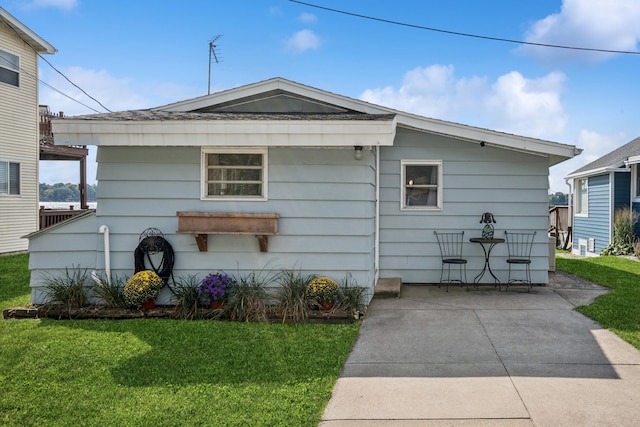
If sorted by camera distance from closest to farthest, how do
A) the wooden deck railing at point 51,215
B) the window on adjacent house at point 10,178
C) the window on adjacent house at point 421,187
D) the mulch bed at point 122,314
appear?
the mulch bed at point 122,314, the window on adjacent house at point 421,187, the window on adjacent house at point 10,178, the wooden deck railing at point 51,215

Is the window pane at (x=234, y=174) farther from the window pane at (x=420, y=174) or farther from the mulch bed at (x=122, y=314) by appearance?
the window pane at (x=420, y=174)

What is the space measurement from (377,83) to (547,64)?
5099 mm

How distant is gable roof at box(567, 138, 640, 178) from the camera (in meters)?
14.2

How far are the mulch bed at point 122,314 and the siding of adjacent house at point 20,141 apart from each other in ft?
28.0

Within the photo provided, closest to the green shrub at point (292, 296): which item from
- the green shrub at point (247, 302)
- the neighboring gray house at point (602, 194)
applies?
the green shrub at point (247, 302)

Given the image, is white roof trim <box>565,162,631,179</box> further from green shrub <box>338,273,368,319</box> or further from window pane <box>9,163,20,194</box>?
window pane <box>9,163,20,194</box>

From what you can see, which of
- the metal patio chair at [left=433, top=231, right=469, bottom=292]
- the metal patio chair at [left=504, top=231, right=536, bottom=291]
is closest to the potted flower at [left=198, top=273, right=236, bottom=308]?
the metal patio chair at [left=433, top=231, right=469, bottom=292]

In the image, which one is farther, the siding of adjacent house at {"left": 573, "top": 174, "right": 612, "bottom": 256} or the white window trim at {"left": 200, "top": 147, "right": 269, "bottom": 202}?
the siding of adjacent house at {"left": 573, "top": 174, "right": 612, "bottom": 256}

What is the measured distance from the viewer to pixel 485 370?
4031 millimetres

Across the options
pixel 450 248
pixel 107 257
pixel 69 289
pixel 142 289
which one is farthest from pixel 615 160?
pixel 69 289

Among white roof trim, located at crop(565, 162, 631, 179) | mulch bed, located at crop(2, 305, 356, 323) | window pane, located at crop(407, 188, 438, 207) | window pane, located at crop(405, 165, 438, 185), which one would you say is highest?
white roof trim, located at crop(565, 162, 631, 179)

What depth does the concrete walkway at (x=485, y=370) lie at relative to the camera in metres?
3.18

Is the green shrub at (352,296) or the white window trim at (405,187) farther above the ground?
the white window trim at (405,187)

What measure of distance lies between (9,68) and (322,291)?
12.9m
